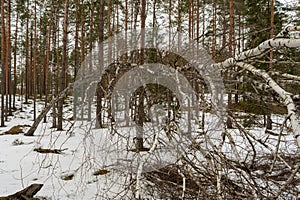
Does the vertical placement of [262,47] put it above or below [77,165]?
above

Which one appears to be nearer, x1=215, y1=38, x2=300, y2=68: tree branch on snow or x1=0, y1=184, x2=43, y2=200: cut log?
x1=215, y1=38, x2=300, y2=68: tree branch on snow

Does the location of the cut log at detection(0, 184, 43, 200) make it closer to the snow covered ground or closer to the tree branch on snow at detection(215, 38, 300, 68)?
the snow covered ground

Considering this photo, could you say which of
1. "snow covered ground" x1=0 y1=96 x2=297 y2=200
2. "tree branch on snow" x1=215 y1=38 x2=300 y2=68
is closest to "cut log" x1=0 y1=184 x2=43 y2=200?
"snow covered ground" x1=0 y1=96 x2=297 y2=200

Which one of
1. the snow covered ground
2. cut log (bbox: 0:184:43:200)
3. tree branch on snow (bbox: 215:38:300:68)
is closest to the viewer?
tree branch on snow (bbox: 215:38:300:68)

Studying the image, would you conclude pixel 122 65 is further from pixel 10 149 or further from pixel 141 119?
pixel 10 149

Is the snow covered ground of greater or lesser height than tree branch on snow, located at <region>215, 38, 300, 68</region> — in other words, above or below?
below

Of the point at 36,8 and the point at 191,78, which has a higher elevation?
the point at 36,8

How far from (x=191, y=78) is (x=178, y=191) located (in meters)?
0.83

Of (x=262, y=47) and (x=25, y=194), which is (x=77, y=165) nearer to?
(x=25, y=194)

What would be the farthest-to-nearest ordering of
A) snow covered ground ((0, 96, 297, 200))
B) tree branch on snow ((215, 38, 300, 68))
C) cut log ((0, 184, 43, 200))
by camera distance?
cut log ((0, 184, 43, 200)), snow covered ground ((0, 96, 297, 200)), tree branch on snow ((215, 38, 300, 68))

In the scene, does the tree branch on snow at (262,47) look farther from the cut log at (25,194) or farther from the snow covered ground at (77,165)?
the cut log at (25,194)

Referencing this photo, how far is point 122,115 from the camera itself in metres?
2.24

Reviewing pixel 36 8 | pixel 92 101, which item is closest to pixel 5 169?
pixel 92 101

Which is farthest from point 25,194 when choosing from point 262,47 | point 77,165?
point 262,47
